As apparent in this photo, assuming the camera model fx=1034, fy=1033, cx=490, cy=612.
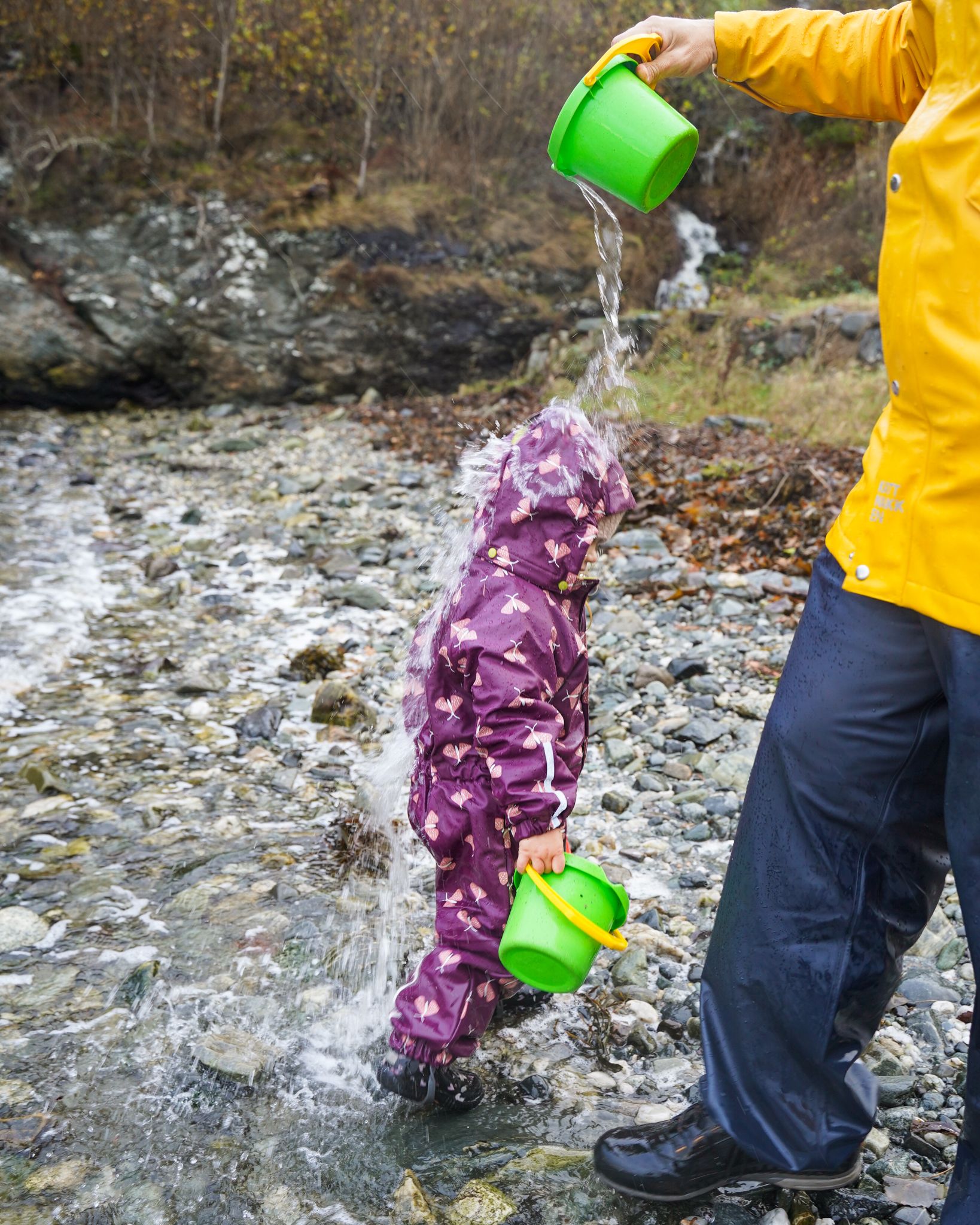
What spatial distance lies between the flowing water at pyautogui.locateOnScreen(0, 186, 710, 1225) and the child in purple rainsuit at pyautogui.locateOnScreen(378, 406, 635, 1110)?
202mm

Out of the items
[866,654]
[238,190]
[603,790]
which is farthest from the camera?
[238,190]

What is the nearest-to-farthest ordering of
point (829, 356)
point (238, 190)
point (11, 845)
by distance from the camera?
1. point (11, 845)
2. point (829, 356)
3. point (238, 190)

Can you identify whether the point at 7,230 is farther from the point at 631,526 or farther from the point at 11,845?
the point at 11,845

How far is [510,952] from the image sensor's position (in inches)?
71.9

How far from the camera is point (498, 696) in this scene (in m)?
1.87

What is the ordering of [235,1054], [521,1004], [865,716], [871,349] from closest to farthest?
[865,716], [235,1054], [521,1004], [871,349]

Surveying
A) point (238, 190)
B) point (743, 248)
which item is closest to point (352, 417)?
point (238, 190)

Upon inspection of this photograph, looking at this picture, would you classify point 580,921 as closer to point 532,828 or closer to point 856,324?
point 532,828

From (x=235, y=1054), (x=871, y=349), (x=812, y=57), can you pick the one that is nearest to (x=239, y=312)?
(x=871, y=349)

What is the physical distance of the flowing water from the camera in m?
1.95

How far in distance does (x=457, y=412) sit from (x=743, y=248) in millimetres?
5618

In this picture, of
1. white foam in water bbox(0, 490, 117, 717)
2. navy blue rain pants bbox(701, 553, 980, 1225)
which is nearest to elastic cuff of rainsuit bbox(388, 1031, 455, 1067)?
navy blue rain pants bbox(701, 553, 980, 1225)

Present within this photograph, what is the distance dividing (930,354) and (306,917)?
2.12 m

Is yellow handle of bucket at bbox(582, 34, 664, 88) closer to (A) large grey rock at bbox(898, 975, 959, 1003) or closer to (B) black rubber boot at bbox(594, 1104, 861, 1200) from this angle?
(B) black rubber boot at bbox(594, 1104, 861, 1200)
